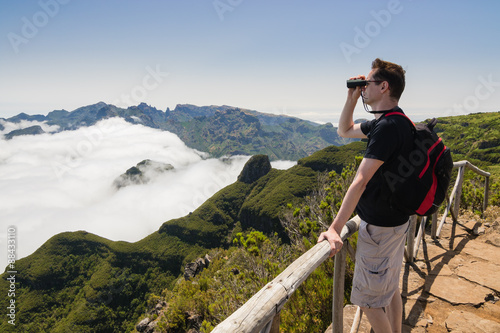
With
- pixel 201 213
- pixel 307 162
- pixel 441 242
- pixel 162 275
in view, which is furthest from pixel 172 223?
pixel 441 242

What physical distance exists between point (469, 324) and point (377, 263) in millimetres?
2090

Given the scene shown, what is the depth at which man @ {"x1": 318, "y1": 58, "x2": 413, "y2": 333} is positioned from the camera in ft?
6.09

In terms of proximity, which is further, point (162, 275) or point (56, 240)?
point (56, 240)

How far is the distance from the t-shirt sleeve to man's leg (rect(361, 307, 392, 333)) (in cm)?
140

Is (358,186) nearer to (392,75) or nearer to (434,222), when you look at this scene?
(392,75)

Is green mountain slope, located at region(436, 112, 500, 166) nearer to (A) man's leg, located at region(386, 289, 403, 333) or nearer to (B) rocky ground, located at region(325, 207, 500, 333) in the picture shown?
(B) rocky ground, located at region(325, 207, 500, 333)

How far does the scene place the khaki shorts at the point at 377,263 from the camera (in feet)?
7.13

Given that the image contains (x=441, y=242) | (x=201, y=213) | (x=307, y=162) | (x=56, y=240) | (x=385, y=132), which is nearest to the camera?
(x=385, y=132)

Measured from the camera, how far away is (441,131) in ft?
468

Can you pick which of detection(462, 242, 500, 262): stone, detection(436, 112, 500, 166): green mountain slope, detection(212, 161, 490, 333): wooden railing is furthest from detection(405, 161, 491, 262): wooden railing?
detection(436, 112, 500, 166): green mountain slope

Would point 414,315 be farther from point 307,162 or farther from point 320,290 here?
point 307,162

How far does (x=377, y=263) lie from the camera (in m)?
2.23

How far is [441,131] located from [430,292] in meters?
175

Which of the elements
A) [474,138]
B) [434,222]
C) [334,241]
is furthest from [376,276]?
[474,138]
